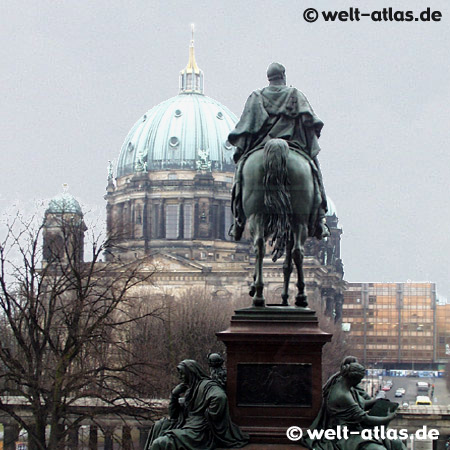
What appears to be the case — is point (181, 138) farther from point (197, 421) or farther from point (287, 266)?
point (197, 421)

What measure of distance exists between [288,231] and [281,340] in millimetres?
1561

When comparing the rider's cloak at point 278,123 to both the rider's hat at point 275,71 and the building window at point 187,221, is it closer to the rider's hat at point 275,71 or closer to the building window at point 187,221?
the rider's hat at point 275,71

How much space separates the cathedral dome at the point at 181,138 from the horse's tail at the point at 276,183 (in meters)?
96.6

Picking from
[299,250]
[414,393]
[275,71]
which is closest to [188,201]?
[414,393]

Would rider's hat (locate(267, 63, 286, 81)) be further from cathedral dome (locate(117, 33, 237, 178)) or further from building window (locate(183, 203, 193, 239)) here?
cathedral dome (locate(117, 33, 237, 178))

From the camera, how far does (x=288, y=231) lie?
1330 centimetres

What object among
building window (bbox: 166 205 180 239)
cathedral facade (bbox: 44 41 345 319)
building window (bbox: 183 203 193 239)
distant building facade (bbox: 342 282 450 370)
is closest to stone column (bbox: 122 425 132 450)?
cathedral facade (bbox: 44 41 345 319)

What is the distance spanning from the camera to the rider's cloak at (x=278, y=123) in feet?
44.0

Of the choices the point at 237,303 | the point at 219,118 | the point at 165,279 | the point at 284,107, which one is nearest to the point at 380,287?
the point at 219,118

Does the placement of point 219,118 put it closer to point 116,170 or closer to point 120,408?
point 116,170

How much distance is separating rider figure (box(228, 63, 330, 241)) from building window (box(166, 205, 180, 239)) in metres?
94.0

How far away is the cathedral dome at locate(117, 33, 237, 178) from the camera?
112 m

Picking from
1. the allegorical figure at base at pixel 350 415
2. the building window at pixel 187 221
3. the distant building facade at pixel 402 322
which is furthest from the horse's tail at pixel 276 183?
the distant building facade at pixel 402 322

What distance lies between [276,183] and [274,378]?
7.22 ft
